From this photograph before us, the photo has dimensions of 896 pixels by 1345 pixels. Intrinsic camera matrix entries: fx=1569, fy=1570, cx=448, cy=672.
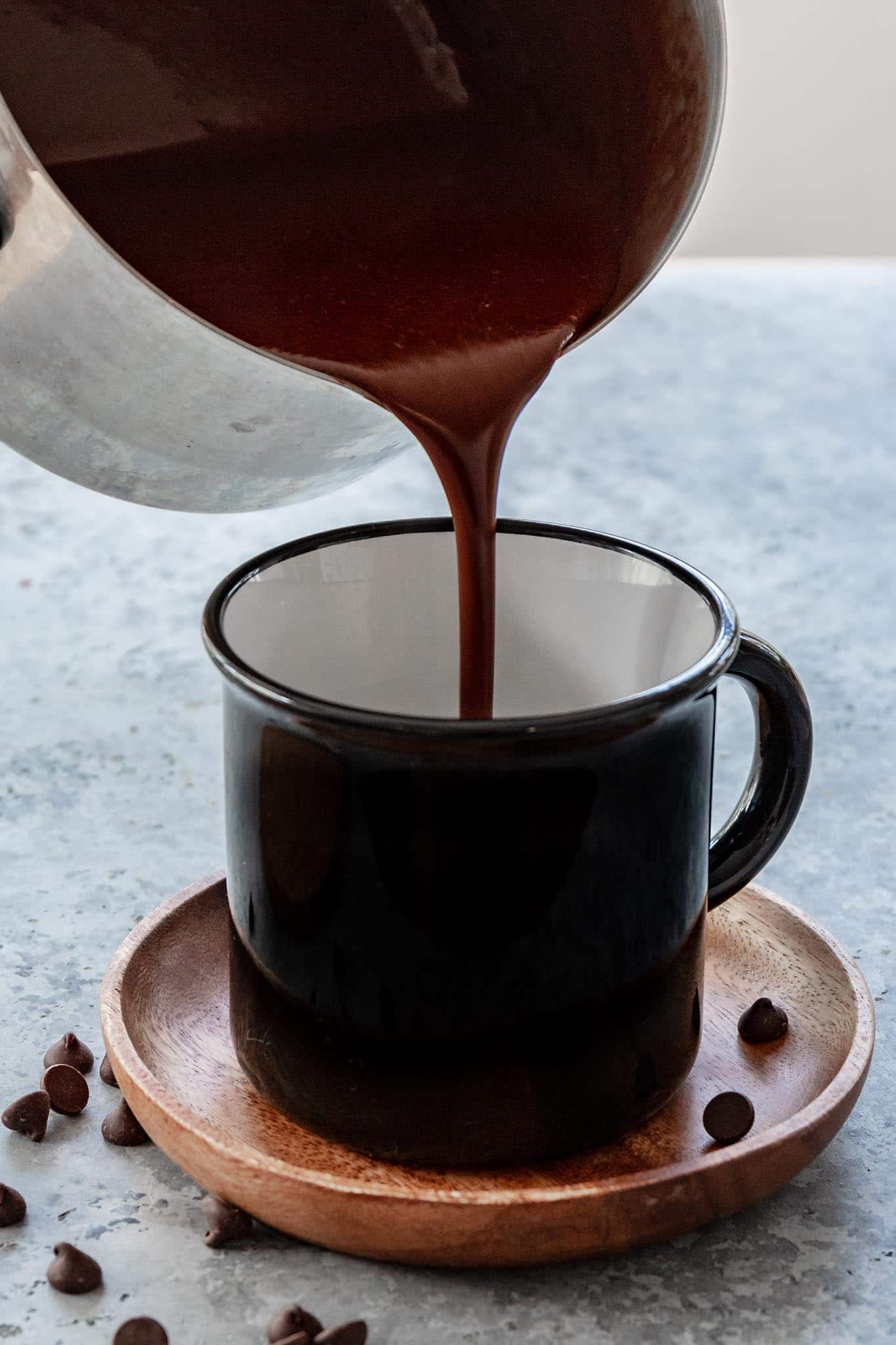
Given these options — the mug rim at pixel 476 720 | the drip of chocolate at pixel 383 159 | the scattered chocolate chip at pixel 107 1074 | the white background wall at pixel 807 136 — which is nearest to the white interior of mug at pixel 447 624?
the mug rim at pixel 476 720

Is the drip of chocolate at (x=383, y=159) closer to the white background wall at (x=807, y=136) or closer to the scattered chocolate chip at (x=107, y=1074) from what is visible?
the scattered chocolate chip at (x=107, y=1074)

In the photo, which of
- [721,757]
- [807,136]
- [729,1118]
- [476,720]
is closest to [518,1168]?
[729,1118]

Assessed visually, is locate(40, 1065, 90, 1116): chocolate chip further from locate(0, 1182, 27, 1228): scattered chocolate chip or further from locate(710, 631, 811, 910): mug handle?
locate(710, 631, 811, 910): mug handle

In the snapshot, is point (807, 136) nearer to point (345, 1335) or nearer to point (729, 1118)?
point (729, 1118)

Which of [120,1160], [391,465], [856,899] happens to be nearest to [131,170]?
[120,1160]

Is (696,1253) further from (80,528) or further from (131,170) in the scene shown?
(80,528)

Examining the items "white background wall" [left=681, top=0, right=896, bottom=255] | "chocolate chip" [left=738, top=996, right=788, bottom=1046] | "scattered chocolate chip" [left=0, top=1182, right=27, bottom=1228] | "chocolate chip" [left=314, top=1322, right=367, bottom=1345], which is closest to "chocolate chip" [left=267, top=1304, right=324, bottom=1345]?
"chocolate chip" [left=314, top=1322, right=367, bottom=1345]
